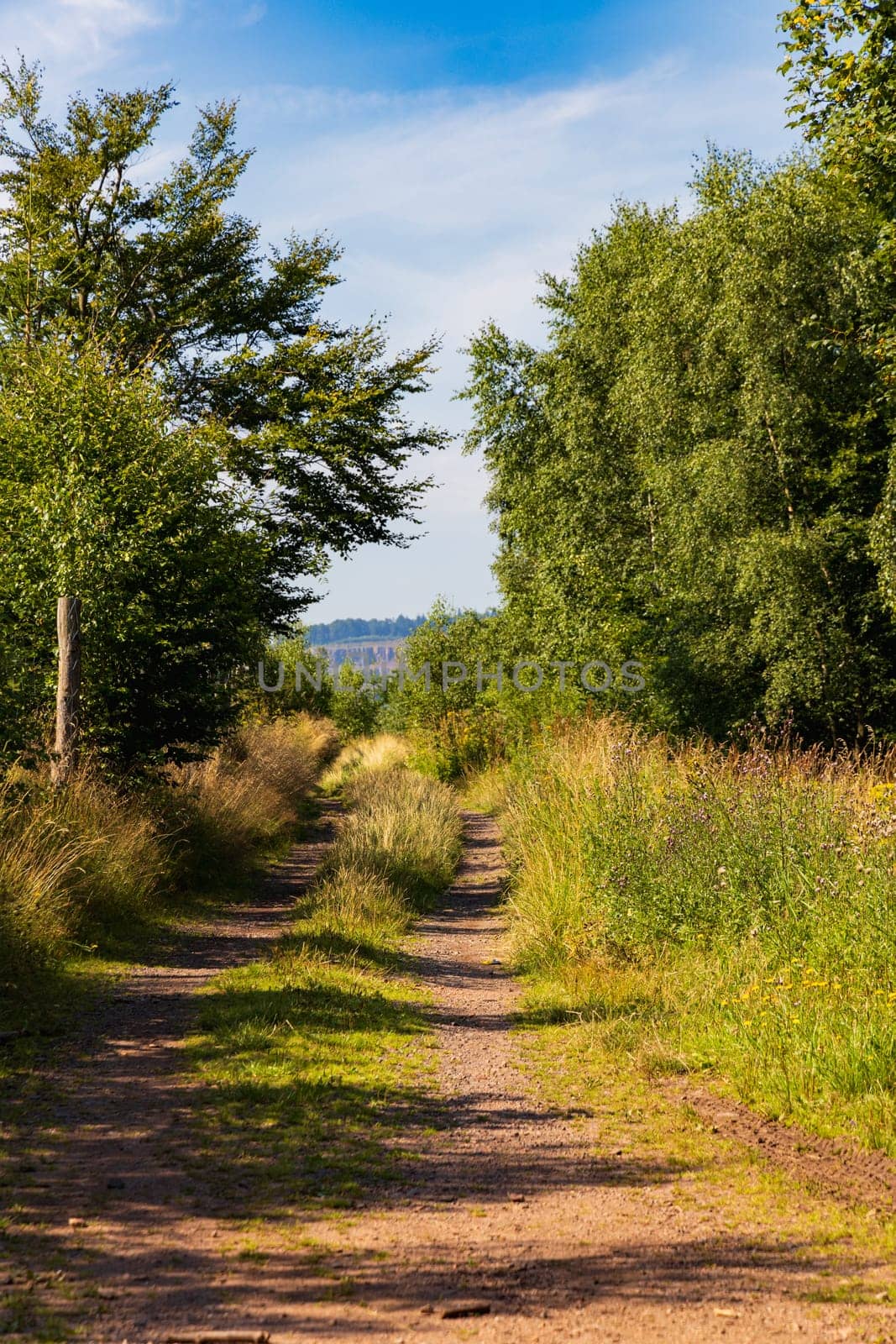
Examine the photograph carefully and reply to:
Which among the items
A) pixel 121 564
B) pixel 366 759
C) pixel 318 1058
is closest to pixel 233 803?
pixel 121 564

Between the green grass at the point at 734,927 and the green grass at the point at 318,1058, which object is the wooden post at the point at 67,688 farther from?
the green grass at the point at 734,927

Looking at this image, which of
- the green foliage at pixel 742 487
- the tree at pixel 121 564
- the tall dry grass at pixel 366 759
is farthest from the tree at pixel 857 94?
the tall dry grass at pixel 366 759

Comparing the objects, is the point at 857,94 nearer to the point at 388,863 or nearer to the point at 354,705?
the point at 388,863

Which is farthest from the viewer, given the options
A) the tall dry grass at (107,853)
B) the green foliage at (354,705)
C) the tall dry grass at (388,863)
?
the green foliage at (354,705)

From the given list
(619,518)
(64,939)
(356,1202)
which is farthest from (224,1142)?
(619,518)

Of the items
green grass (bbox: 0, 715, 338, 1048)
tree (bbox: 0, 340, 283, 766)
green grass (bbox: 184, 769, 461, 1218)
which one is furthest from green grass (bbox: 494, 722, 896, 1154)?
tree (bbox: 0, 340, 283, 766)

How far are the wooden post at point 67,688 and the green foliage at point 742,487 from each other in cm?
1119

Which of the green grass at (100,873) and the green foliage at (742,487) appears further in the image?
the green foliage at (742,487)

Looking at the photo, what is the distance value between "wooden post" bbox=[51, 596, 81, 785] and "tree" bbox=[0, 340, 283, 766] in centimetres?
28

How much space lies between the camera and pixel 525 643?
30266 mm

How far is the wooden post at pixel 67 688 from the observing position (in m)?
10.2

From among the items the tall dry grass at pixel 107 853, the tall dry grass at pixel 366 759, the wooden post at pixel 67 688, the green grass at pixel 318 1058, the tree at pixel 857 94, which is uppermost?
the tree at pixel 857 94

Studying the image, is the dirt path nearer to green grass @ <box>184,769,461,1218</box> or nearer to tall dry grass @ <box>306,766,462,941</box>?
green grass @ <box>184,769,461,1218</box>

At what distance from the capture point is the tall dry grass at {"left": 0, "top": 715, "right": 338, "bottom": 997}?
7621 millimetres
